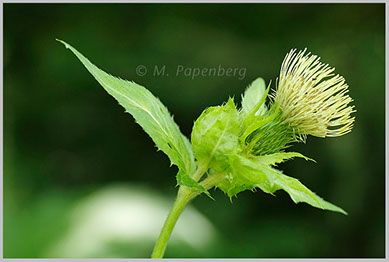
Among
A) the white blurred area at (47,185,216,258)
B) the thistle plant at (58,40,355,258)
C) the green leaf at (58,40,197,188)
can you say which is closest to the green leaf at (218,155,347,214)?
the thistle plant at (58,40,355,258)

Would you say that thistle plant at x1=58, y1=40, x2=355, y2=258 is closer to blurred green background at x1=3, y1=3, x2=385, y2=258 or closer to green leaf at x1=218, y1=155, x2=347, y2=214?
green leaf at x1=218, y1=155, x2=347, y2=214

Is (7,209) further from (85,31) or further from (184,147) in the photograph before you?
(184,147)

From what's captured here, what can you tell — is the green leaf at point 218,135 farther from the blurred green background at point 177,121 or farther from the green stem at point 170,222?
the blurred green background at point 177,121

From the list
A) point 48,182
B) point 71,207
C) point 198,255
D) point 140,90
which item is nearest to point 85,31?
point 48,182

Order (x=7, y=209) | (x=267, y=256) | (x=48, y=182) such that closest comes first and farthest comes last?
(x=7, y=209)
(x=267, y=256)
(x=48, y=182)

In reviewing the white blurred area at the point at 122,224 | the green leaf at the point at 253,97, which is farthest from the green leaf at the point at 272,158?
the white blurred area at the point at 122,224

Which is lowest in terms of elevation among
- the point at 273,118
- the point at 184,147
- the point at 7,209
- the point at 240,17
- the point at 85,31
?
the point at 7,209

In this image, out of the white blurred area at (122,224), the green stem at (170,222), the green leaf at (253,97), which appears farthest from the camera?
the white blurred area at (122,224)

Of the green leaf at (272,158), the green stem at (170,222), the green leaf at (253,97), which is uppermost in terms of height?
the green leaf at (253,97)
